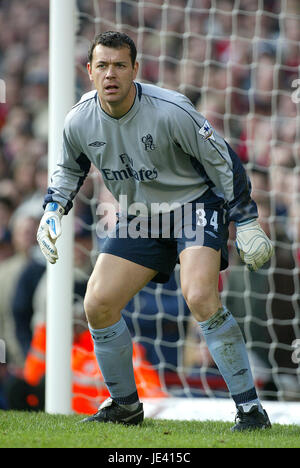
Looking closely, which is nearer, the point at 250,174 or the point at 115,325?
the point at 115,325

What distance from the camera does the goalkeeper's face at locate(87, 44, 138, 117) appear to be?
305 cm

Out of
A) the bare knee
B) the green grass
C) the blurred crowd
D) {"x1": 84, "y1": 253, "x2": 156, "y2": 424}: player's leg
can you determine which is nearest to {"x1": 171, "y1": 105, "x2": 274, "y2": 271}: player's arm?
{"x1": 84, "y1": 253, "x2": 156, "y2": 424}: player's leg

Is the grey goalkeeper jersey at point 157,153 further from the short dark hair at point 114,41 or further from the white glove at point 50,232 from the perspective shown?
the short dark hair at point 114,41

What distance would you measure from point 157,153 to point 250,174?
2454 mm

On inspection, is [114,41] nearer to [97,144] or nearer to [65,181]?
[97,144]

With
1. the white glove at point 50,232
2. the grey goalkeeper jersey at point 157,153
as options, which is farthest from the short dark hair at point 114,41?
the white glove at point 50,232

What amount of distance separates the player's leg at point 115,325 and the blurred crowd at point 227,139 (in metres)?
1.77

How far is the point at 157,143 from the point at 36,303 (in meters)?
2.81

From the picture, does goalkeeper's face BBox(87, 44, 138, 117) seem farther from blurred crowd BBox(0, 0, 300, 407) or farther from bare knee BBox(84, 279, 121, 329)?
blurred crowd BBox(0, 0, 300, 407)

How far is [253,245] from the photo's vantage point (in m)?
3.09

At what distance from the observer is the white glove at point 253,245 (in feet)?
10.1

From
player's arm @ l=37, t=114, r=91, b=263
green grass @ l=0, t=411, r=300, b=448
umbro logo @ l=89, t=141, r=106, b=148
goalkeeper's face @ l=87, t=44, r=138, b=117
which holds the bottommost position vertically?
green grass @ l=0, t=411, r=300, b=448

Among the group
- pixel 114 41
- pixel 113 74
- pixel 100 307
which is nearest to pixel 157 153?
pixel 113 74
